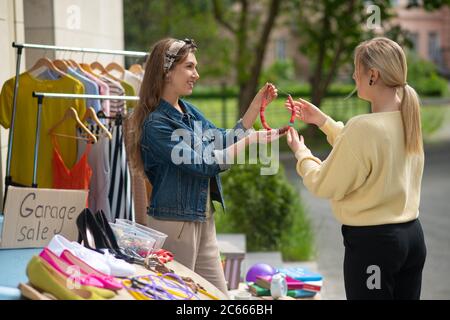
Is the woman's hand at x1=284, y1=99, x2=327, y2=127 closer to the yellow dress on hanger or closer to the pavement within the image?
the yellow dress on hanger

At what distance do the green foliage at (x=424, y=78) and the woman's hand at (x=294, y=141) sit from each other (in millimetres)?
23203

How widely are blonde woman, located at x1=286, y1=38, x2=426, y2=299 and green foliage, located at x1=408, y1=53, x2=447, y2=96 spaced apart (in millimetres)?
23474

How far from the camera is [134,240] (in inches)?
162

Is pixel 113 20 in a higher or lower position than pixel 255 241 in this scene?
higher

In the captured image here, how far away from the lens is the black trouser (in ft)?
11.7

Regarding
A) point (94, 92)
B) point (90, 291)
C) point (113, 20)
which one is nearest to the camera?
point (90, 291)

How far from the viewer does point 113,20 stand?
8.43 meters

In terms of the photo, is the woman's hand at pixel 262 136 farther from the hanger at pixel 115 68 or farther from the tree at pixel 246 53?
the tree at pixel 246 53

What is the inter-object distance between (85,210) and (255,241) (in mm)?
4564

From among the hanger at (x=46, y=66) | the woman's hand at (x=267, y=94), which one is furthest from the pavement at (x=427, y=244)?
the woman's hand at (x=267, y=94)

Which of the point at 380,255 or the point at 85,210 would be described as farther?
the point at 85,210

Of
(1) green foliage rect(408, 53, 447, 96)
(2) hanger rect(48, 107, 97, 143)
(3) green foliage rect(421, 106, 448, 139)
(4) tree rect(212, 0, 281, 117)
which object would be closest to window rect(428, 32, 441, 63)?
(1) green foliage rect(408, 53, 447, 96)

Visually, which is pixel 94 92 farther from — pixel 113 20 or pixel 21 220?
pixel 113 20
